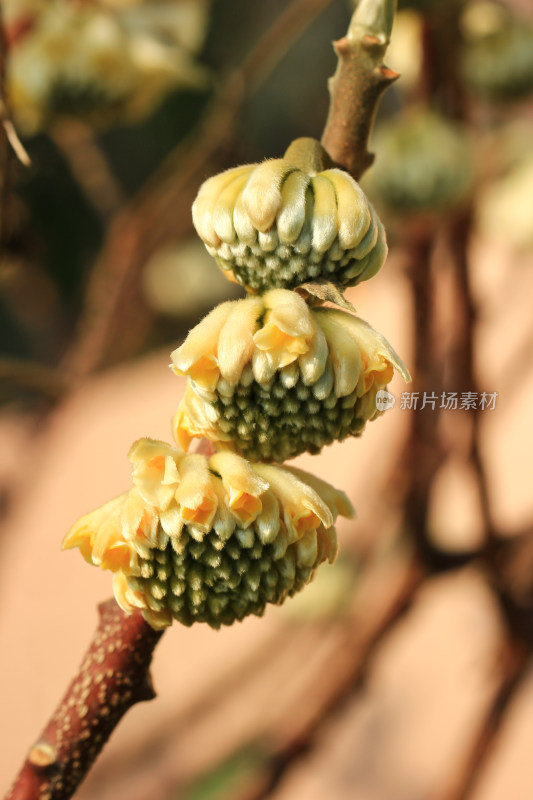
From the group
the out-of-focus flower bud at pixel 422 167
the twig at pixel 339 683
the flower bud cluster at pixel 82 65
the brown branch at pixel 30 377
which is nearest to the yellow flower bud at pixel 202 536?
the brown branch at pixel 30 377

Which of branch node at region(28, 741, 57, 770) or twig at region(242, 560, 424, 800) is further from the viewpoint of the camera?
twig at region(242, 560, 424, 800)

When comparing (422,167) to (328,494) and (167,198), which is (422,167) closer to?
(167,198)

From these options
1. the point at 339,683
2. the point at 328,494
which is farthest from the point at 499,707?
the point at 328,494

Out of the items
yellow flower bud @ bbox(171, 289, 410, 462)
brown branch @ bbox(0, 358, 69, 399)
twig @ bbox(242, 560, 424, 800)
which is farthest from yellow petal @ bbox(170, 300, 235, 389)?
twig @ bbox(242, 560, 424, 800)

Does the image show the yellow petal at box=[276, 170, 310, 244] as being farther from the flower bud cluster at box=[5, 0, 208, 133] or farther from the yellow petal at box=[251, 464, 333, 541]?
the flower bud cluster at box=[5, 0, 208, 133]

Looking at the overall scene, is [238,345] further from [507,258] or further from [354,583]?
[507,258]

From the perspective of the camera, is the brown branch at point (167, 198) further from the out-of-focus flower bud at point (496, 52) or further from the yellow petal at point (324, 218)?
the yellow petal at point (324, 218)

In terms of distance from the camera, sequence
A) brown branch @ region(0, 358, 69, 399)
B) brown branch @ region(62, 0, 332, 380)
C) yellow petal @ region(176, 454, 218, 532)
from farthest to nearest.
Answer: brown branch @ region(62, 0, 332, 380) < brown branch @ region(0, 358, 69, 399) < yellow petal @ region(176, 454, 218, 532)
